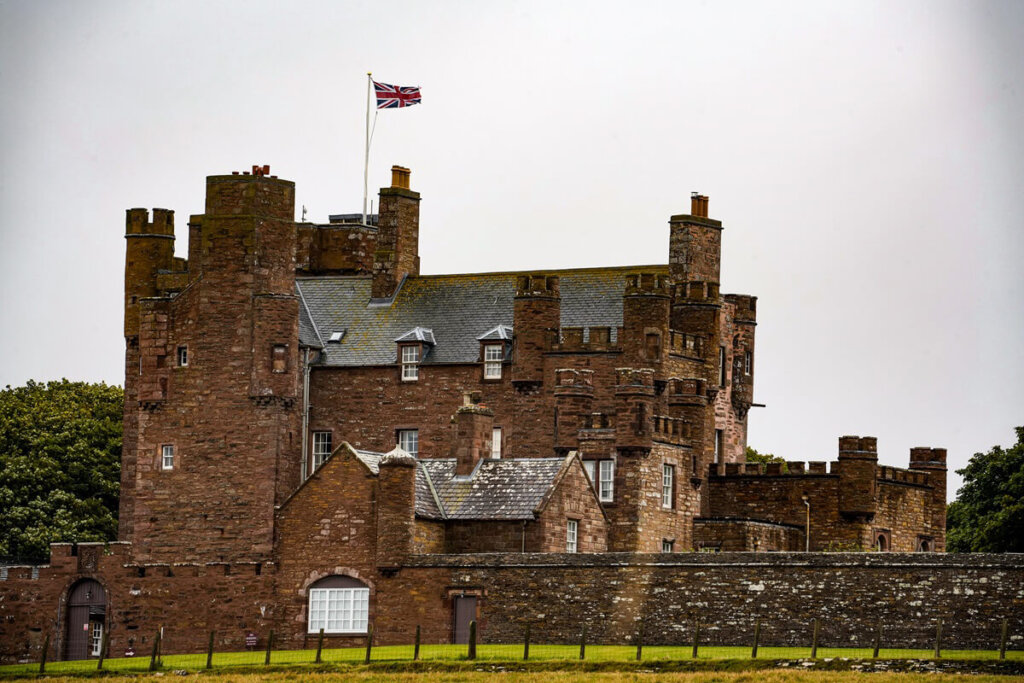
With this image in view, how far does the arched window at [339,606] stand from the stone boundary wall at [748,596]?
10.4 feet

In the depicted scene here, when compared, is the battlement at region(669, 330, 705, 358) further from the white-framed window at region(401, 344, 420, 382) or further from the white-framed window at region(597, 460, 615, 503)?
the white-framed window at region(401, 344, 420, 382)

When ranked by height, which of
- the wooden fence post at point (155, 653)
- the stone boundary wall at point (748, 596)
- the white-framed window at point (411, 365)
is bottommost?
the wooden fence post at point (155, 653)

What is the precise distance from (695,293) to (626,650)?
935 inches

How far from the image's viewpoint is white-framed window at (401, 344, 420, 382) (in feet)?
285

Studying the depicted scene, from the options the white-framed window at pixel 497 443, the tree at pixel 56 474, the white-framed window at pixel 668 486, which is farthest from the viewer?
the tree at pixel 56 474

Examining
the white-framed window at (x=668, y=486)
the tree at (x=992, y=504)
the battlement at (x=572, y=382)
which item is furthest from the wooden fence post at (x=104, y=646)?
the tree at (x=992, y=504)

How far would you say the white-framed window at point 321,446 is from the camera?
8575 centimetres

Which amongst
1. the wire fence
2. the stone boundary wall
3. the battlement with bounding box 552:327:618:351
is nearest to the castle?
the battlement with bounding box 552:327:618:351

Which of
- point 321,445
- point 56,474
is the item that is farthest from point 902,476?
point 56,474

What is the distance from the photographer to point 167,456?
82188mm

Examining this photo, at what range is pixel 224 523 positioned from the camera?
265 ft

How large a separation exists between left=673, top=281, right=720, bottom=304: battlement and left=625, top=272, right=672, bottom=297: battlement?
3395mm

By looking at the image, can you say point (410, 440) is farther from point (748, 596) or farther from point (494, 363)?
point (748, 596)

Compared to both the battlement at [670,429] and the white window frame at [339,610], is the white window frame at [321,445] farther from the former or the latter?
the battlement at [670,429]
